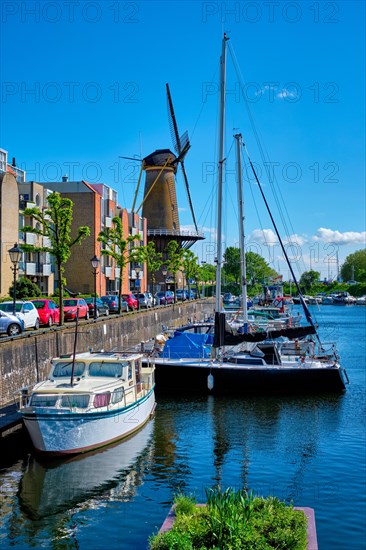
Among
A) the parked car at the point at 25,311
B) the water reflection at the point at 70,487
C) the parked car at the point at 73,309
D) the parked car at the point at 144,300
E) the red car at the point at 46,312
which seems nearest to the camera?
the water reflection at the point at 70,487

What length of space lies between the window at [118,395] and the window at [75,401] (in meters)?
1.49

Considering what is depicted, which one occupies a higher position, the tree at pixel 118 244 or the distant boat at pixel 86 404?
the tree at pixel 118 244

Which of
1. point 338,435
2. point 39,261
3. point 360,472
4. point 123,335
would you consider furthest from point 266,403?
point 39,261

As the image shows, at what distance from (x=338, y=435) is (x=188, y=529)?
1695cm

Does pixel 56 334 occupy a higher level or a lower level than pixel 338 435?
higher

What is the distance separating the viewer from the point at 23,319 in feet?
106

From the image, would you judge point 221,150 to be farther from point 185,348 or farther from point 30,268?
point 30,268

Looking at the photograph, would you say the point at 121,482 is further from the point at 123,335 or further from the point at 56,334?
the point at 123,335

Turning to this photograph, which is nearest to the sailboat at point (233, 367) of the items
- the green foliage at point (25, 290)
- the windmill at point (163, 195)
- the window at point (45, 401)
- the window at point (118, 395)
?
the window at point (118, 395)

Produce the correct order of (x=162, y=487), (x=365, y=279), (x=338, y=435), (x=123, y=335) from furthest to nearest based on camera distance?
(x=365, y=279), (x=123, y=335), (x=338, y=435), (x=162, y=487)

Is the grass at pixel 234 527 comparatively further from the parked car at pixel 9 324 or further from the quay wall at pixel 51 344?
the parked car at pixel 9 324

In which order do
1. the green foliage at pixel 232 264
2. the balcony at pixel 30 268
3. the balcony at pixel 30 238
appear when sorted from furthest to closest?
the green foliage at pixel 232 264 < the balcony at pixel 30 238 < the balcony at pixel 30 268

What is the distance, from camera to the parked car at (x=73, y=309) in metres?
40.8

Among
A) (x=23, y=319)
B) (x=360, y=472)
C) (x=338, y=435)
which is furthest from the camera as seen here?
(x=23, y=319)
